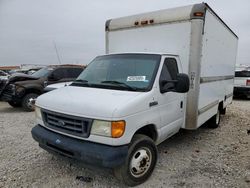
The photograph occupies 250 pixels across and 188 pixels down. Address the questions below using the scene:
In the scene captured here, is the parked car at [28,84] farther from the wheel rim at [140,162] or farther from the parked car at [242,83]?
the parked car at [242,83]

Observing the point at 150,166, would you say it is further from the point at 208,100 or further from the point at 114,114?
the point at 208,100

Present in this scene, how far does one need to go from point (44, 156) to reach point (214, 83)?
443cm

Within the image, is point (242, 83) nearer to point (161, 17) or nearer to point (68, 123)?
point (161, 17)

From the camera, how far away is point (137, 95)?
338 cm

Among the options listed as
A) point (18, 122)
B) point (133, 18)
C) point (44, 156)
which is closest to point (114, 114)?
point (44, 156)

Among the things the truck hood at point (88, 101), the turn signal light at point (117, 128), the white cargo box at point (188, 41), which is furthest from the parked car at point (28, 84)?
the turn signal light at point (117, 128)

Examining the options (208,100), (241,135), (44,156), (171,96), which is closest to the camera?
(171,96)

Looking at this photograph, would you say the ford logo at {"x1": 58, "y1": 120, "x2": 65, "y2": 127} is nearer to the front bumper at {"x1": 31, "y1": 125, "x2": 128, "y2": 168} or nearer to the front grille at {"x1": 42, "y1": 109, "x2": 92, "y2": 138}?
the front grille at {"x1": 42, "y1": 109, "x2": 92, "y2": 138}

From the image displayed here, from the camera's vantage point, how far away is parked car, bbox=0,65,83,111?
30.1 feet

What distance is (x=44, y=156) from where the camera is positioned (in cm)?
460

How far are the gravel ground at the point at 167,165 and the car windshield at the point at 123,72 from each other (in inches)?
54.1

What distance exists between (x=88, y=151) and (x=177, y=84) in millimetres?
1791

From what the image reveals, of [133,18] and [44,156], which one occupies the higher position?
[133,18]

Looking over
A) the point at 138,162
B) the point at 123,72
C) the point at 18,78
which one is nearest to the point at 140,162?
the point at 138,162
